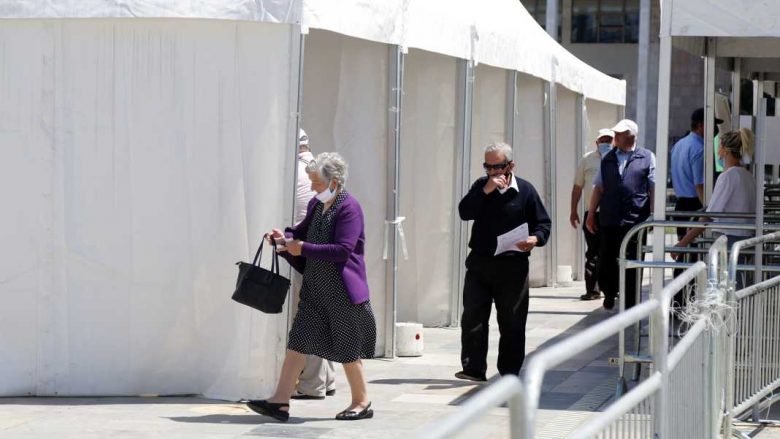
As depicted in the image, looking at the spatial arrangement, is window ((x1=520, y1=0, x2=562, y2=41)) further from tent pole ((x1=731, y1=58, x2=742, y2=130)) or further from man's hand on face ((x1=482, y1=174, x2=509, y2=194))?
man's hand on face ((x1=482, y1=174, x2=509, y2=194))

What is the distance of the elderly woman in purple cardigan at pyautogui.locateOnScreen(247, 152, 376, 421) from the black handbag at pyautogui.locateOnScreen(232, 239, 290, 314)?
0.18m

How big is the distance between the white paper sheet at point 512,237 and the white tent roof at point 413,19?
1672mm

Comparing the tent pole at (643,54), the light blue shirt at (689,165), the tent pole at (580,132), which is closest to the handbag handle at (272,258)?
the light blue shirt at (689,165)

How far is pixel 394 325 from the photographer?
422 inches

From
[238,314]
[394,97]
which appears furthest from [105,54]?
[394,97]

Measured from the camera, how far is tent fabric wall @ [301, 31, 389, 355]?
10.4 m

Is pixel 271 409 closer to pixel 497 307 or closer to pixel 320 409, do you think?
pixel 320 409

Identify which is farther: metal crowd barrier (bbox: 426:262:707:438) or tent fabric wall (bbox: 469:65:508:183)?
tent fabric wall (bbox: 469:65:508:183)

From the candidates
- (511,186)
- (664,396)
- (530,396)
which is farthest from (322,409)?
(530,396)

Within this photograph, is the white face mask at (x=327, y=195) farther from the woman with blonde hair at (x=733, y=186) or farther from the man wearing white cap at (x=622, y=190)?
the man wearing white cap at (x=622, y=190)

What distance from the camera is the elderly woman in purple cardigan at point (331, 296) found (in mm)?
7973

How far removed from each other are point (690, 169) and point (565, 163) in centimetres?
→ 469

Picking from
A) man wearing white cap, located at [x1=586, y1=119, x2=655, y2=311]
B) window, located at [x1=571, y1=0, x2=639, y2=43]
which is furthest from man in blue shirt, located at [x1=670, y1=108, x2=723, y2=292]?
window, located at [x1=571, y1=0, x2=639, y2=43]

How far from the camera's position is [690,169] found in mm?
13023
